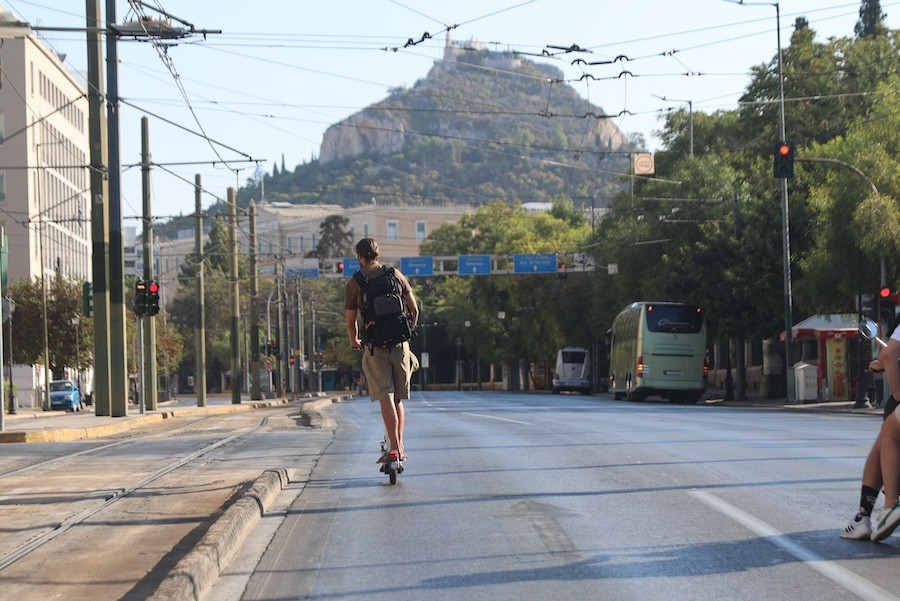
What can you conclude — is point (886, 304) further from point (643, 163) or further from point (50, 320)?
point (50, 320)

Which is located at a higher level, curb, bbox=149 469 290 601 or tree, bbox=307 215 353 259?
tree, bbox=307 215 353 259

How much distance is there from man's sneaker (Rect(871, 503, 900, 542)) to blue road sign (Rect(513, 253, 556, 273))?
6682cm

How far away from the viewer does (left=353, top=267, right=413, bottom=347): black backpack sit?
35.7 ft

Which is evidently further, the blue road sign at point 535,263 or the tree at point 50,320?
the blue road sign at point 535,263

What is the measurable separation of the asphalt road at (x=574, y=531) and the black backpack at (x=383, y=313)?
1309 millimetres

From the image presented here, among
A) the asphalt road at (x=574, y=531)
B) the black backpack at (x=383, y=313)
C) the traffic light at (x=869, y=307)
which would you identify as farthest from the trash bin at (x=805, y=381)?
the black backpack at (x=383, y=313)

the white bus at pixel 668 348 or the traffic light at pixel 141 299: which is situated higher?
the traffic light at pixel 141 299

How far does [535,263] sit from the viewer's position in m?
74.9

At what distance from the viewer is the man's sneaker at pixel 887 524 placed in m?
7.41

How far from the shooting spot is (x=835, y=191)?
38.3 m

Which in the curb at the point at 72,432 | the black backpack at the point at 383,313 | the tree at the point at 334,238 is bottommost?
the curb at the point at 72,432

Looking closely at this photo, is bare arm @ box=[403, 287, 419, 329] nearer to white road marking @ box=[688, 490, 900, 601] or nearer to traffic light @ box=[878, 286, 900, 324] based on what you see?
white road marking @ box=[688, 490, 900, 601]

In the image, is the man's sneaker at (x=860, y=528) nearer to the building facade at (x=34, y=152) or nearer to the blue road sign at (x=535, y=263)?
the building facade at (x=34, y=152)

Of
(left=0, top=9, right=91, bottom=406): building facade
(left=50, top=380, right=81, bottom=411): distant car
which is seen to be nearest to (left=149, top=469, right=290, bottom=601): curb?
(left=50, top=380, right=81, bottom=411): distant car
